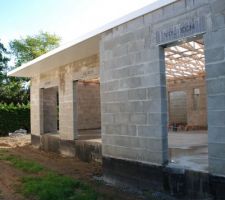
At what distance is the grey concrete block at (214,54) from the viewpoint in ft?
17.8

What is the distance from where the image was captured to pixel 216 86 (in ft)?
18.1

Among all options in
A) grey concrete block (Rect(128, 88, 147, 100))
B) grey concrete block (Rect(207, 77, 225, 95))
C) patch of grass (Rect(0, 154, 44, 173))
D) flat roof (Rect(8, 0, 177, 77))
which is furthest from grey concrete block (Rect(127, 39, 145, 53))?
patch of grass (Rect(0, 154, 44, 173))

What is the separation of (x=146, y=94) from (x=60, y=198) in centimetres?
263

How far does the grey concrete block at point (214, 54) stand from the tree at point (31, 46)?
1273 inches

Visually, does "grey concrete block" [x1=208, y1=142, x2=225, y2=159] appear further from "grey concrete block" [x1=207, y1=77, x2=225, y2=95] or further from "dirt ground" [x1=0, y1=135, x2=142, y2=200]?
"dirt ground" [x1=0, y1=135, x2=142, y2=200]

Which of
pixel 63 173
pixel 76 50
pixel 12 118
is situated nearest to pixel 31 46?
pixel 12 118

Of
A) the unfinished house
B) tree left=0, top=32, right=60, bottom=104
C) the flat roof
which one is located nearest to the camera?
the unfinished house

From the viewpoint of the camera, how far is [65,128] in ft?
42.5

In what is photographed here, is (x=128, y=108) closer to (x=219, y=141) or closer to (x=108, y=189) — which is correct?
(x=108, y=189)

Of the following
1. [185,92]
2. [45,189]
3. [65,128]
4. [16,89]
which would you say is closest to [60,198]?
[45,189]

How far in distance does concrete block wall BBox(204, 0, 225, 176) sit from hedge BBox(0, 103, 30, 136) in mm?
20528

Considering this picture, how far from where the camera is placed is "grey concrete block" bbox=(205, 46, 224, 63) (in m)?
5.44

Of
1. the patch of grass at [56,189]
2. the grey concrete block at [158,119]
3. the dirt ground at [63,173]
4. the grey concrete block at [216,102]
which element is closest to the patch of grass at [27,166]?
the dirt ground at [63,173]

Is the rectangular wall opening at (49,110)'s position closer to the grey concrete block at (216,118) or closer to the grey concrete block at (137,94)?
the grey concrete block at (137,94)
